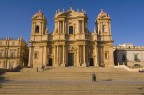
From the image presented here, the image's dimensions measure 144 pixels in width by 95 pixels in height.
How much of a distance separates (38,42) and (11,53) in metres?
9.35

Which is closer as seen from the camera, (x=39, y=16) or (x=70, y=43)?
(x=70, y=43)

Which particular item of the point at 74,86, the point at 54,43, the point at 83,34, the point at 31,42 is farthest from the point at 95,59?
the point at 74,86

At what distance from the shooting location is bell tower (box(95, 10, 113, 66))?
4600cm

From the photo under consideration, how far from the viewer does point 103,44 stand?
4666cm

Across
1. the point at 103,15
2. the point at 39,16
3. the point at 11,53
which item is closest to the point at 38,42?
the point at 39,16

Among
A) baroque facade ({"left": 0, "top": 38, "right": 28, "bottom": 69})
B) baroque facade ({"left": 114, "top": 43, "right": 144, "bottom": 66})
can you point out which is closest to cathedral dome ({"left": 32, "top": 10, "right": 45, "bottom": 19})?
baroque facade ({"left": 0, "top": 38, "right": 28, "bottom": 69})

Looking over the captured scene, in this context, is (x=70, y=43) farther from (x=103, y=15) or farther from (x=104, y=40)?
(x=103, y=15)

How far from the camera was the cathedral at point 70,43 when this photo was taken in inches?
1777

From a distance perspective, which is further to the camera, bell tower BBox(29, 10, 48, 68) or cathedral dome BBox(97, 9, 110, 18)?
cathedral dome BBox(97, 9, 110, 18)

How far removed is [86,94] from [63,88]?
2.22m

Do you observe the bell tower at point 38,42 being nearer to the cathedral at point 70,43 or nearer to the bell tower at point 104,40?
the cathedral at point 70,43

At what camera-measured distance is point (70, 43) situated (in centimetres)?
4612

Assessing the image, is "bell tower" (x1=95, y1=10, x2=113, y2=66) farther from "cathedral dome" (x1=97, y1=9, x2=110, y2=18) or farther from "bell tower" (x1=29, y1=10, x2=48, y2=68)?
"bell tower" (x1=29, y1=10, x2=48, y2=68)

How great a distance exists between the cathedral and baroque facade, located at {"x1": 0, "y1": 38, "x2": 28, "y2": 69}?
6924mm
